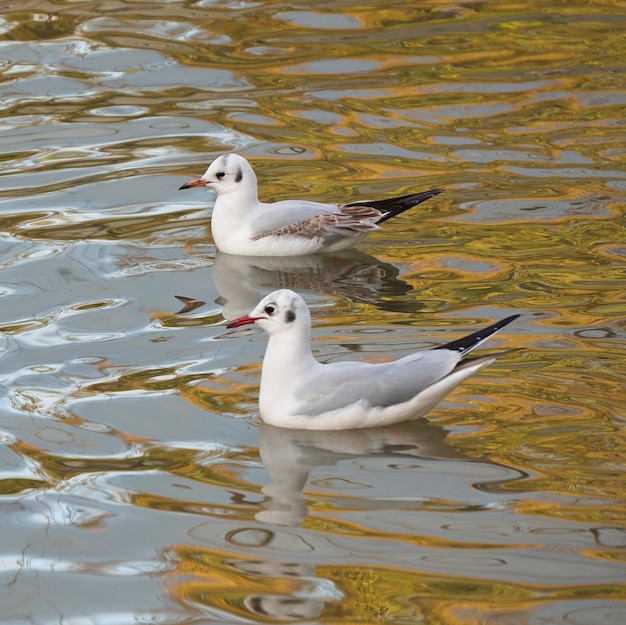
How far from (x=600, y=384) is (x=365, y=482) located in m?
1.59

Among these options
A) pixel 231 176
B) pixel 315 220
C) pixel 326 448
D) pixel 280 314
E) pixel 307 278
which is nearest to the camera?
pixel 326 448

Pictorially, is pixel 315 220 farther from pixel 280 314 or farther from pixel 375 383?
pixel 375 383

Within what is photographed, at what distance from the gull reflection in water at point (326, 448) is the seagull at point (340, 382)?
0.15 feet

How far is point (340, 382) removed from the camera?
22.9 feet

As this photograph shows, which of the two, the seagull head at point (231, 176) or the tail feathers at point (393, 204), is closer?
the tail feathers at point (393, 204)

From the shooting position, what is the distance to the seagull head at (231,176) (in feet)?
33.4

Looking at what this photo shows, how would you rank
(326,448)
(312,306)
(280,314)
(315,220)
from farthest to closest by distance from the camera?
(315,220) → (312,306) → (280,314) → (326,448)

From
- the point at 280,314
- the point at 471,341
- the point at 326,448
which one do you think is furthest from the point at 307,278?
the point at 326,448

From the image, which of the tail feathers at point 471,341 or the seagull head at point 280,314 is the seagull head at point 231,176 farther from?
the tail feathers at point 471,341

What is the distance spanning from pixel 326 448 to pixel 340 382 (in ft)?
1.11

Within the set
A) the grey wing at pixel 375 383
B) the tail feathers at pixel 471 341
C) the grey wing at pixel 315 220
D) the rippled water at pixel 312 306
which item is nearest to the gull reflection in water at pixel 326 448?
the rippled water at pixel 312 306

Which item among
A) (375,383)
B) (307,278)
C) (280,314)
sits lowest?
(307,278)

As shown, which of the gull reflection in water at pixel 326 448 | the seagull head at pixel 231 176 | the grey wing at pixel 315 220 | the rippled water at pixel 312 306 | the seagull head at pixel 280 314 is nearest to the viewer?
the rippled water at pixel 312 306

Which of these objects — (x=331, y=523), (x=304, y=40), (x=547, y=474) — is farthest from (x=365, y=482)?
(x=304, y=40)
